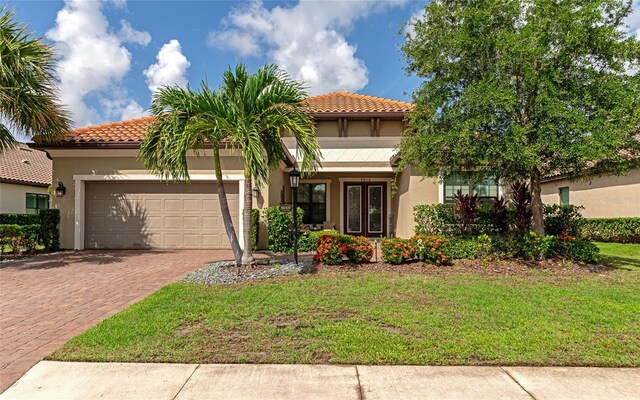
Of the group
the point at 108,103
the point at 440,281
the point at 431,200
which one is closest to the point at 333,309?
the point at 440,281

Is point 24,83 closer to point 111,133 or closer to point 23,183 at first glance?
point 111,133

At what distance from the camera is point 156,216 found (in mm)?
12172

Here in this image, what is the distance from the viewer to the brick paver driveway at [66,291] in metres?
4.08

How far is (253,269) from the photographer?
8008 millimetres

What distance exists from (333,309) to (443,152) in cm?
499

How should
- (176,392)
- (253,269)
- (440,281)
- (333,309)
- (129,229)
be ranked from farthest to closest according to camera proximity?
(129,229) → (253,269) → (440,281) → (333,309) → (176,392)

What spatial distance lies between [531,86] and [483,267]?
14.1 feet

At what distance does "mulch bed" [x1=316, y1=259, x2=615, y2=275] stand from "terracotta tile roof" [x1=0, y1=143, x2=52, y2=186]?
62.7ft

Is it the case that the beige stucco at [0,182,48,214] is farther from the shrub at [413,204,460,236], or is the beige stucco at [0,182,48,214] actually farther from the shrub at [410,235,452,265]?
the shrub at [410,235,452,265]

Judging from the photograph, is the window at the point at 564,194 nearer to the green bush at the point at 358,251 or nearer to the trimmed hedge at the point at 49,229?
the green bush at the point at 358,251

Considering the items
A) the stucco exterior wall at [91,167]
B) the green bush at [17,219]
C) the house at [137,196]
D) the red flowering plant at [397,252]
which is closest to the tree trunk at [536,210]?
the house at [137,196]

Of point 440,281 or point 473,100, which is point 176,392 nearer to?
point 440,281

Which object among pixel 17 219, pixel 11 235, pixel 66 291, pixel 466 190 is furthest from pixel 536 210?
pixel 17 219

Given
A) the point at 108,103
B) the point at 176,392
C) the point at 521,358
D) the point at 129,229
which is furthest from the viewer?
the point at 108,103
